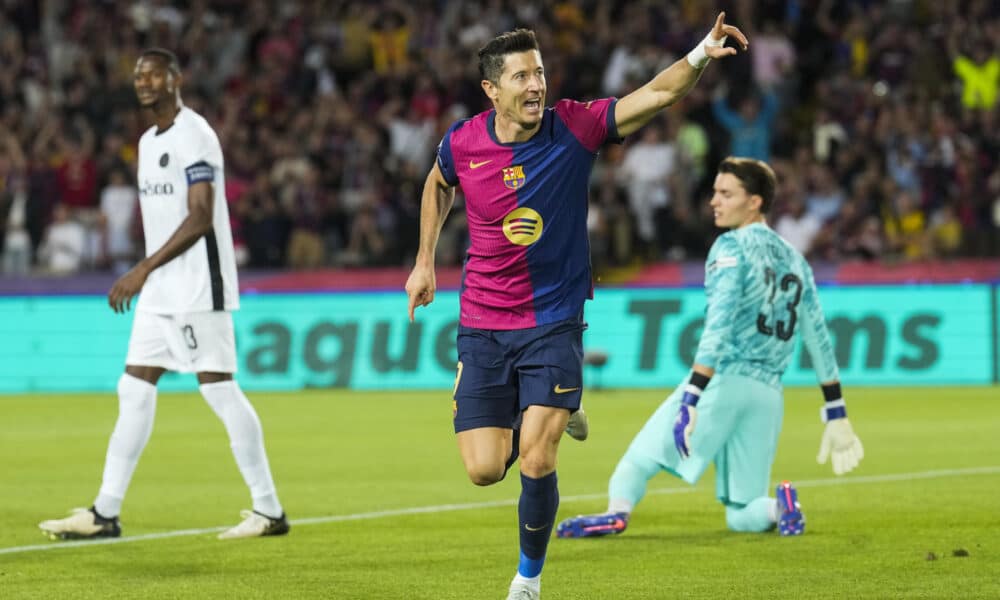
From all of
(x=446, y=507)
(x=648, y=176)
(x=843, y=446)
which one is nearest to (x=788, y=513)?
(x=843, y=446)

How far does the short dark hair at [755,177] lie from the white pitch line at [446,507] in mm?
2410

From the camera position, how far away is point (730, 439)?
9312 mm

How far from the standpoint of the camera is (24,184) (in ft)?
76.2

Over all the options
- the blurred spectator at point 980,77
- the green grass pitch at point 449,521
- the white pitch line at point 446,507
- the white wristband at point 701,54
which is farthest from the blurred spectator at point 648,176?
the white wristband at point 701,54

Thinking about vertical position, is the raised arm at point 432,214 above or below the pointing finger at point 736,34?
below

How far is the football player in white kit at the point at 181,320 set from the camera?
9234 mm

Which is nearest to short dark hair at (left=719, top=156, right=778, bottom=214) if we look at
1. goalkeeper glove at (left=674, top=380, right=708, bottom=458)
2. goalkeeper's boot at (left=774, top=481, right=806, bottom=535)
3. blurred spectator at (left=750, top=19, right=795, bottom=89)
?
goalkeeper glove at (left=674, top=380, right=708, bottom=458)

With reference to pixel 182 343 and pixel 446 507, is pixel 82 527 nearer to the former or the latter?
pixel 182 343

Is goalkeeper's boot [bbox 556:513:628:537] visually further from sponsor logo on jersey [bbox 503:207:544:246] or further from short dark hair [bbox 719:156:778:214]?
sponsor logo on jersey [bbox 503:207:544:246]

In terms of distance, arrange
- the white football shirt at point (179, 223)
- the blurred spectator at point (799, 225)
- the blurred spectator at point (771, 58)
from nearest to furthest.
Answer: the white football shirt at point (179, 223), the blurred spectator at point (799, 225), the blurred spectator at point (771, 58)

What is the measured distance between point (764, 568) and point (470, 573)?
1.36 metres

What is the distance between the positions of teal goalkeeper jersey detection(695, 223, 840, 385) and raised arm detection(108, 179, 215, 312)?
2.64m

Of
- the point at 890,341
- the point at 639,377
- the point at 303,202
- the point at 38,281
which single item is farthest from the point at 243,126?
the point at 890,341

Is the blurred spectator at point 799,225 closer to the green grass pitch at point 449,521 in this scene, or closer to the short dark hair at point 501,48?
the green grass pitch at point 449,521
